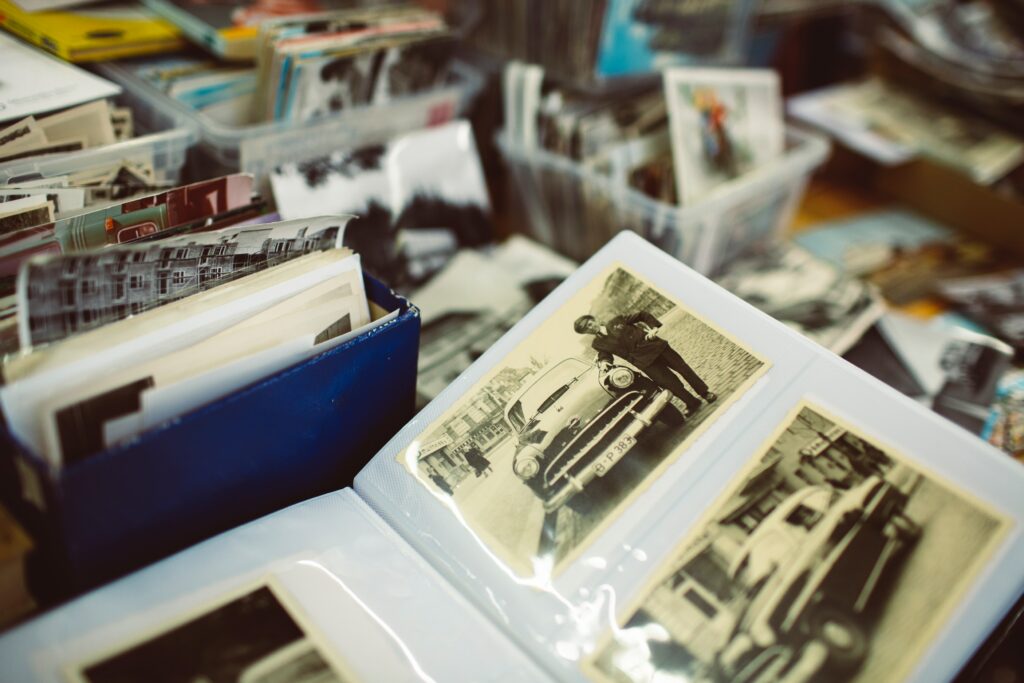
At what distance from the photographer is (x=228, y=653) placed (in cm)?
47

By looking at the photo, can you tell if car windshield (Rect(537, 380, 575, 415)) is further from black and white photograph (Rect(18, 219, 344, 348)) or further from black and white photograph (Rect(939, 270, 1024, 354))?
black and white photograph (Rect(939, 270, 1024, 354))

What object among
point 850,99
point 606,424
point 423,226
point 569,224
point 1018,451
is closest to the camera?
point 606,424

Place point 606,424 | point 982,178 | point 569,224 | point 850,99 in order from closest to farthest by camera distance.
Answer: point 606,424
point 569,224
point 982,178
point 850,99

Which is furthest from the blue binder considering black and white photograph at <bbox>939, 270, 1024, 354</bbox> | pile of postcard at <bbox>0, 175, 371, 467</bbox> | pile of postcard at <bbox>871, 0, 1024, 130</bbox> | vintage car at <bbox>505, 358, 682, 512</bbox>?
pile of postcard at <bbox>871, 0, 1024, 130</bbox>

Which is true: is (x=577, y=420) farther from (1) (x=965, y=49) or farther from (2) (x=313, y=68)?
(1) (x=965, y=49)

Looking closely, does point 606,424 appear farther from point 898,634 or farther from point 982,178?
point 982,178

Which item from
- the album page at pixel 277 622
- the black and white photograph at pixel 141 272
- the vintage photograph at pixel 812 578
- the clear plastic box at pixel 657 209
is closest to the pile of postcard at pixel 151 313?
the black and white photograph at pixel 141 272

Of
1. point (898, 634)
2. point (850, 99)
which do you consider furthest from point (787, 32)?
point (898, 634)

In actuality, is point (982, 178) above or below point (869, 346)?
above

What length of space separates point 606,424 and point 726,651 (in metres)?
0.19

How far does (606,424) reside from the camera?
1.93ft

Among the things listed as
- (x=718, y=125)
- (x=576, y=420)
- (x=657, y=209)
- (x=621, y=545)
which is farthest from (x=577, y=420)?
(x=718, y=125)

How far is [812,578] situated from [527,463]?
0.23 metres

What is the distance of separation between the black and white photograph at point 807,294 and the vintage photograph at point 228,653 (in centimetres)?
68
